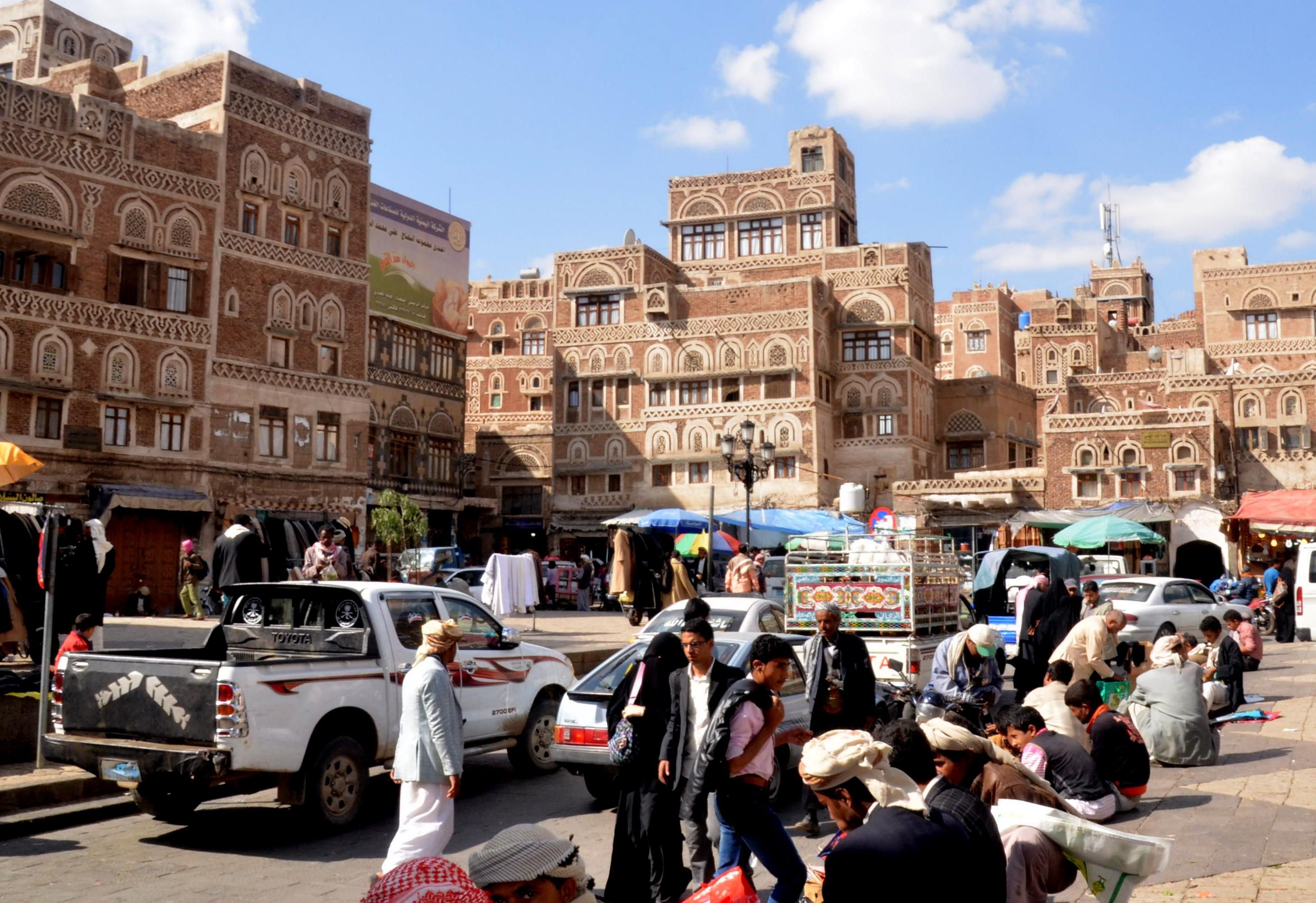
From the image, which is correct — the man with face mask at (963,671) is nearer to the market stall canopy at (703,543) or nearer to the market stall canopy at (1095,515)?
the market stall canopy at (703,543)

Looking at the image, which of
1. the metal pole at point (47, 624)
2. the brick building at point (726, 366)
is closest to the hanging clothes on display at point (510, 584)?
the metal pole at point (47, 624)

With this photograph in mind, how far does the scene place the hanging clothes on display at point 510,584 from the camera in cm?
2311

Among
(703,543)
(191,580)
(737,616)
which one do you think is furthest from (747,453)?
(737,616)

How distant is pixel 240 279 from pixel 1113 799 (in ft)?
99.9

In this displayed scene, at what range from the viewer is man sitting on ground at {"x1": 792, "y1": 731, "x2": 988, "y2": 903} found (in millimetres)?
3756

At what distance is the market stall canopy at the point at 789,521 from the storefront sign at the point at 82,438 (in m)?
16.2

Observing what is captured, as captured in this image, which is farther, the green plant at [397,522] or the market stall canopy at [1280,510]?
the green plant at [397,522]

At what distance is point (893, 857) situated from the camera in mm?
3756

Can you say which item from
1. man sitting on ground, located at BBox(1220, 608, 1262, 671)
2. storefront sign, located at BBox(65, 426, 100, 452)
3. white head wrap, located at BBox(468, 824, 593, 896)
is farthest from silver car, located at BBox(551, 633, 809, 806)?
storefront sign, located at BBox(65, 426, 100, 452)

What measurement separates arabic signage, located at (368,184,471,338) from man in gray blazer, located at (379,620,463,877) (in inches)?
1447

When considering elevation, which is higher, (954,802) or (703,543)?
(703,543)

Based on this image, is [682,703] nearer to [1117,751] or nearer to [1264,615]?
[1117,751]

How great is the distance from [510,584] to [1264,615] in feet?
54.4

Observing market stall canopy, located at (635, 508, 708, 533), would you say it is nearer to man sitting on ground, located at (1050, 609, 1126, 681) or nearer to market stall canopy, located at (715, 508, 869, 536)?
market stall canopy, located at (715, 508, 869, 536)
